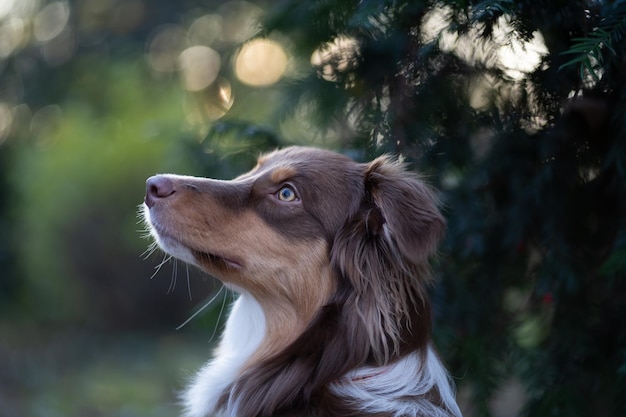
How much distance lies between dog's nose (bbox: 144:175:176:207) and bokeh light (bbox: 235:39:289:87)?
1.07m

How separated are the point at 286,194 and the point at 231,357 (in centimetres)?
86

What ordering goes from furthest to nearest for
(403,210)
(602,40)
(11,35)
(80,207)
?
(11,35) < (80,207) < (403,210) < (602,40)

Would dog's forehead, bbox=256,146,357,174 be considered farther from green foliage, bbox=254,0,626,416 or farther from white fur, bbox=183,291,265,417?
white fur, bbox=183,291,265,417

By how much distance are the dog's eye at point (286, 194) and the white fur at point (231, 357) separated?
48cm

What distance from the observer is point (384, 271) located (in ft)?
10.7

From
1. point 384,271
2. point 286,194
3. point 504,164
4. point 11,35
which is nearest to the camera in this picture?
point 384,271

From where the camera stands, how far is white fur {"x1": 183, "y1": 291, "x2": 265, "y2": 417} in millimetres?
3521

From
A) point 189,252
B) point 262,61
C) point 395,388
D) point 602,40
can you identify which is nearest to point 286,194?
point 189,252

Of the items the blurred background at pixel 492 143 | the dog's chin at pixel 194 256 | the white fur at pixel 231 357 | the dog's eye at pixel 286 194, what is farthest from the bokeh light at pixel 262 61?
the white fur at pixel 231 357

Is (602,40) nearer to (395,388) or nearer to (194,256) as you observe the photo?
(395,388)

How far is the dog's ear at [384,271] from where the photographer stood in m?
3.19

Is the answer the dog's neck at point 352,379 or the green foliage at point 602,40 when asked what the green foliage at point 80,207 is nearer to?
the dog's neck at point 352,379

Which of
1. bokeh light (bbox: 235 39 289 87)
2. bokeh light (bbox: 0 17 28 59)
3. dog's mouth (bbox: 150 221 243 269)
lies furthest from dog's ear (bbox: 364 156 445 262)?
bokeh light (bbox: 0 17 28 59)

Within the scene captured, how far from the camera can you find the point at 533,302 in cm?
405
